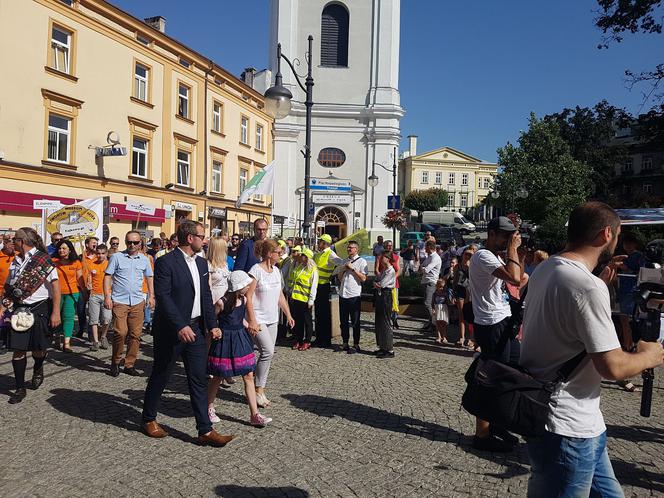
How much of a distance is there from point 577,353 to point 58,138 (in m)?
22.5

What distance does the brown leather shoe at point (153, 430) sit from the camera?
16.2ft

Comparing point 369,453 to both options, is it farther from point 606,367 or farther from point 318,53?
point 318,53

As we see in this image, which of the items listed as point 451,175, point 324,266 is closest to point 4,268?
point 324,266

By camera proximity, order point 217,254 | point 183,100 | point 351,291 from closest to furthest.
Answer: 1. point 217,254
2. point 351,291
3. point 183,100

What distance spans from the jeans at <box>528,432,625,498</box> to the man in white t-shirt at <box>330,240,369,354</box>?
22.5 feet

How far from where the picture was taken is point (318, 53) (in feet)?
143

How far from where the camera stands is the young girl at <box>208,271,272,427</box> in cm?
512

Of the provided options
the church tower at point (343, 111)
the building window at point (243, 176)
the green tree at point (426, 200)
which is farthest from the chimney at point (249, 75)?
the green tree at point (426, 200)

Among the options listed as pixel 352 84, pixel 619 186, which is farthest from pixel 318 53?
pixel 619 186

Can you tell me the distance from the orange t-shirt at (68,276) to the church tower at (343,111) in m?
34.0

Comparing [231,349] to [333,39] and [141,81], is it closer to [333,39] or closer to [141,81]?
[141,81]

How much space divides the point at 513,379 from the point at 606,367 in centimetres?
38

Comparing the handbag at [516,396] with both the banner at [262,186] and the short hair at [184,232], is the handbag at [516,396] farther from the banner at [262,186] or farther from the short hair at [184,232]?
the banner at [262,186]

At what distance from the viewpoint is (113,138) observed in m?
22.9
